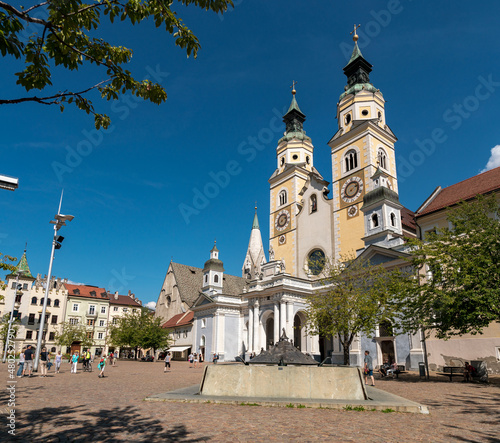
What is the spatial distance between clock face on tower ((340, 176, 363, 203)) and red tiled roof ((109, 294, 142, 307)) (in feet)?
177

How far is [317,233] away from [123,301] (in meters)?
50.9

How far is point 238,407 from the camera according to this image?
1051cm

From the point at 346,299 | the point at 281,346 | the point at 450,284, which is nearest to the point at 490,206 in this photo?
the point at 450,284

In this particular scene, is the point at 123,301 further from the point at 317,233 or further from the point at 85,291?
the point at 317,233

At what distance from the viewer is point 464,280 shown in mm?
18953

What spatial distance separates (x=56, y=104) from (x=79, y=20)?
1274 millimetres

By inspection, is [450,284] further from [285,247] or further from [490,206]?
[285,247]

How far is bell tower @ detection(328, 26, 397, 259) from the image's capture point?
4028 centimetres

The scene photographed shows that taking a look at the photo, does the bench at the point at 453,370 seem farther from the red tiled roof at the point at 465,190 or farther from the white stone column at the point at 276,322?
the white stone column at the point at 276,322

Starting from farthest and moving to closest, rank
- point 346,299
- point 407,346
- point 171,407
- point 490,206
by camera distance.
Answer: point 407,346
point 346,299
point 490,206
point 171,407

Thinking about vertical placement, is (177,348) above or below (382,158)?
below

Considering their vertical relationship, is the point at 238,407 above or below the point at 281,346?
below

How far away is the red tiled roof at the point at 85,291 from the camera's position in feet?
232

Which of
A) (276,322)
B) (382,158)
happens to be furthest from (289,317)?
(382,158)
